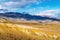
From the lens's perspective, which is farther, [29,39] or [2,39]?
[29,39]

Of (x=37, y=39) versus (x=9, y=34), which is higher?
(x=9, y=34)

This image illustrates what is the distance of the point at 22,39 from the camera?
37156 millimetres

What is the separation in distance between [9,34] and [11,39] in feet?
10.2

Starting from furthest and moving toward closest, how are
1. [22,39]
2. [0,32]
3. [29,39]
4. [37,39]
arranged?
[37,39], [29,39], [22,39], [0,32]

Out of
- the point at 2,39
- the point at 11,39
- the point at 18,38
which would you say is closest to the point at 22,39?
the point at 18,38

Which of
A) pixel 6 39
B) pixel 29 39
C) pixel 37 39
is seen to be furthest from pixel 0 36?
pixel 37 39

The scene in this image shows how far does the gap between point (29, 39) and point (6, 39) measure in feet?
26.4

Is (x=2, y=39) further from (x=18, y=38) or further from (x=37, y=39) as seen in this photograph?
(x=37, y=39)

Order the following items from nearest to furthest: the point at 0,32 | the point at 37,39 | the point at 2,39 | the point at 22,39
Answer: the point at 2,39, the point at 0,32, the point at 22,39, the point at 37,39

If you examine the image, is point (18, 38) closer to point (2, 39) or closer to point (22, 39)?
point (22, 39)

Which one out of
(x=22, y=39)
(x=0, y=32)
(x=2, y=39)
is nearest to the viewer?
(x=2, y=39)

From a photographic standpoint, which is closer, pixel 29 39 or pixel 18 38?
pixel 18 38

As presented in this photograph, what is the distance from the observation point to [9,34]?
3616cm

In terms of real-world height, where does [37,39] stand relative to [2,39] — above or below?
below
